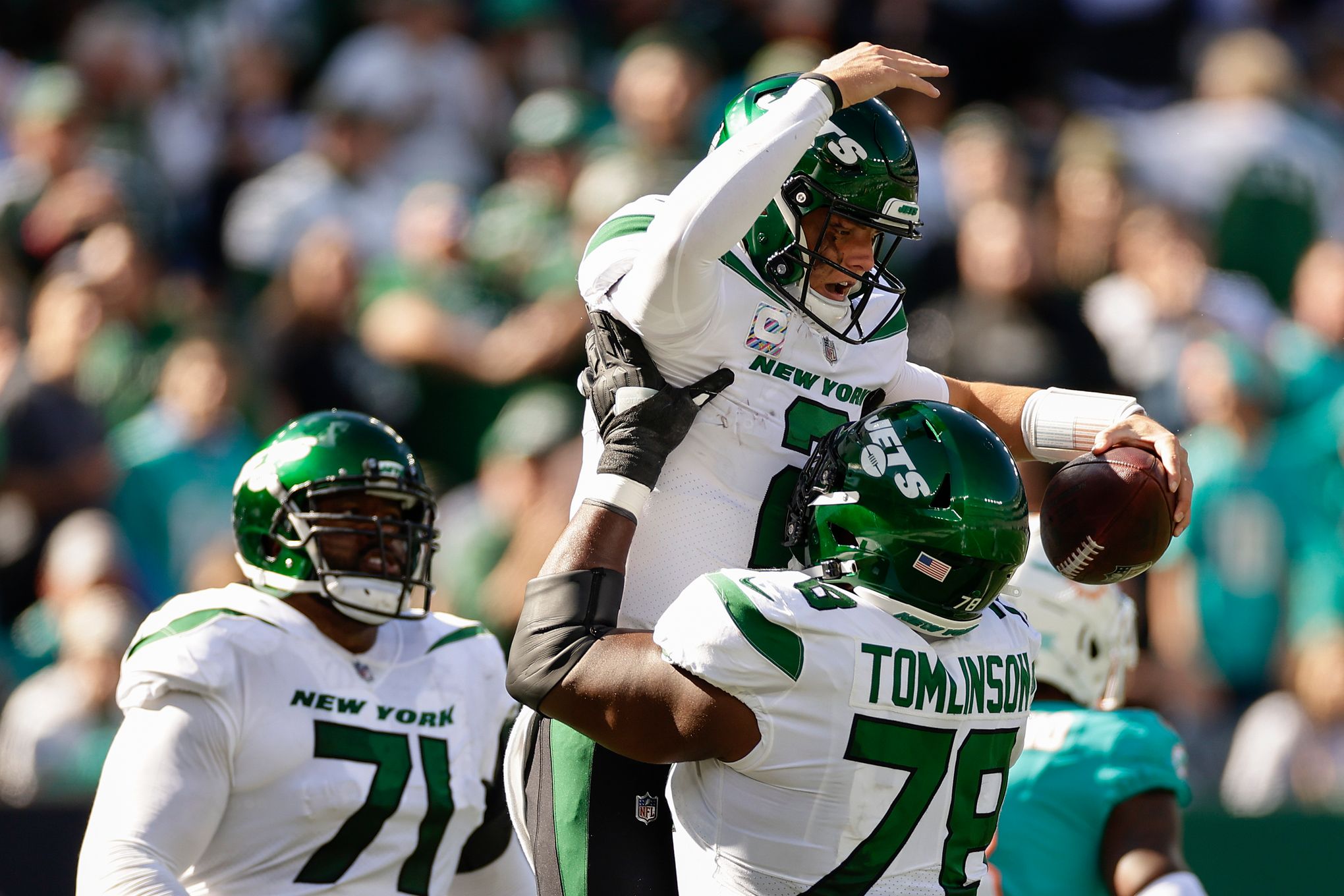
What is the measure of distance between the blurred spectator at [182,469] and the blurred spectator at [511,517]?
0.95m

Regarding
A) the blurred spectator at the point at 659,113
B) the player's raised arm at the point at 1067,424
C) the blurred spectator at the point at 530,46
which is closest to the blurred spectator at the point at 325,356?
the blurred spectator at the point at 659,113

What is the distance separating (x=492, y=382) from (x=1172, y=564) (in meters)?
3.02

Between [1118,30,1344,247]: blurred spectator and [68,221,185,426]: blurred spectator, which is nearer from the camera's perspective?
[68,221,185,426]: blurred spectator

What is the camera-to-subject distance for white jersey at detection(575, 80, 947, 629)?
3330mm

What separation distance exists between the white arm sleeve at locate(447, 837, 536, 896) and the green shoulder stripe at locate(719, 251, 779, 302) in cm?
145

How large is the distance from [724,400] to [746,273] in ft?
0.84

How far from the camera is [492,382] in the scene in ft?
26.2

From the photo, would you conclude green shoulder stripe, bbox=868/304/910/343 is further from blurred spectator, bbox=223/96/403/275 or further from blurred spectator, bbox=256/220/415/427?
blurred spectator, bbox=223/96/403/275

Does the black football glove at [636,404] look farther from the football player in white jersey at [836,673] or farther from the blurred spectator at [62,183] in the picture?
the blurred spectator at [62,183]

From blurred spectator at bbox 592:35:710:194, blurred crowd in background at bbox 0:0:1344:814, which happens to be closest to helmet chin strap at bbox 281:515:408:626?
blurred crowd in background at bbox 0:0:1344:814

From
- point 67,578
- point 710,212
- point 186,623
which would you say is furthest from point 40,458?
point 710,212

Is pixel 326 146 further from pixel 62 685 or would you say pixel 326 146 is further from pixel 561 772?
pixel 561 772

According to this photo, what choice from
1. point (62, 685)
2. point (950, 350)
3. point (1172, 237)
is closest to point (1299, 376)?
point (1172, 237)

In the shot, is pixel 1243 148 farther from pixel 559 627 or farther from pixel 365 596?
pixel 559 627
